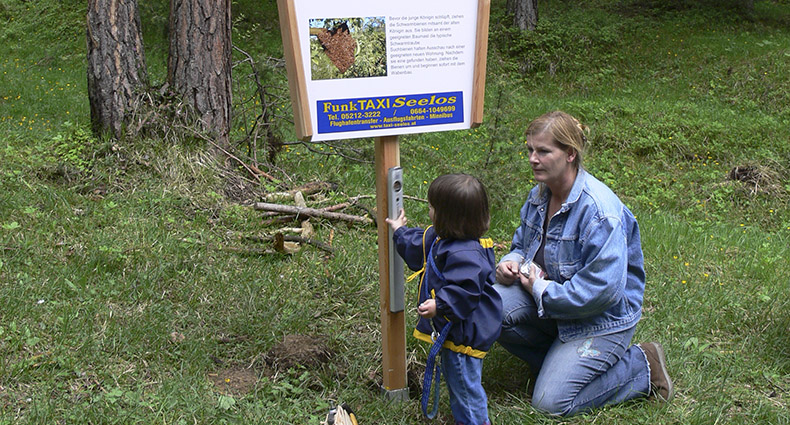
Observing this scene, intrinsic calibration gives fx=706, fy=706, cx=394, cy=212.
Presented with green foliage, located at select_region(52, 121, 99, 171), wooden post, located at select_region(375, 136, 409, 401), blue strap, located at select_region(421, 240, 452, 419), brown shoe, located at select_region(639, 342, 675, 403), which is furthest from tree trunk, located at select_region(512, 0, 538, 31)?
blue strap, located at select_region(421, 240, 452, 419)

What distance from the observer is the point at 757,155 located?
8.74m

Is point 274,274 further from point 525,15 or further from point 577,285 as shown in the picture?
point 525,15

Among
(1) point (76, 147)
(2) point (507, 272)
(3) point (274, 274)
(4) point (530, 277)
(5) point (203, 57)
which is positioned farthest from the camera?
(5) point (203, 57)

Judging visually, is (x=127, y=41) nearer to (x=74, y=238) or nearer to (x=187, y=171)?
(x=187, y=171)

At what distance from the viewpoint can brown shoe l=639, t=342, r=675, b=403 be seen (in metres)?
3.40

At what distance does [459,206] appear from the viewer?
2.84m

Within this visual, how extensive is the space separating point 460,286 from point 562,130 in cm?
86

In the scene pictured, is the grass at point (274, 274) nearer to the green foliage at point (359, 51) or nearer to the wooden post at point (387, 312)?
the wooden post at point (387, 312)

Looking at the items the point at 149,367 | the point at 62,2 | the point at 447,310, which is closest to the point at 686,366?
the point at 447,310

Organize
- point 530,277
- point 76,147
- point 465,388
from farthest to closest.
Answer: point 76,147, point 530,277, point 465,388

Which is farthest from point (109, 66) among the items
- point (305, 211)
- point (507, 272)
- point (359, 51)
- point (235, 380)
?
point (507, 272)

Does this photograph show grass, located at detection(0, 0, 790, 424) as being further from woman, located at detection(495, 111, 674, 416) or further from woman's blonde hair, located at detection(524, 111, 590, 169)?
woman's blonde hair, located at detection(524, 111, 590, 169)

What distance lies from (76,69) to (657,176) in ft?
31.3

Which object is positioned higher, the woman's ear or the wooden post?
the woman's ear
